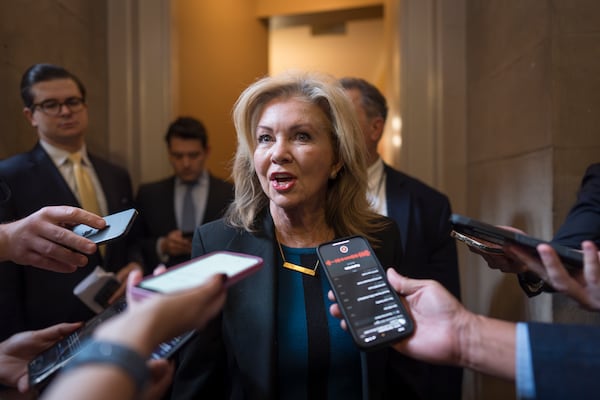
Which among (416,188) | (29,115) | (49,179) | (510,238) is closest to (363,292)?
(510,238)

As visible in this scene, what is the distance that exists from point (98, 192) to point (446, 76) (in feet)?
7.20

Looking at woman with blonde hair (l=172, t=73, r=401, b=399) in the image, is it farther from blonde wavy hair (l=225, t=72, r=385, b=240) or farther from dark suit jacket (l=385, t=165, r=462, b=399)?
dark suit jacket (l=385, t=165, r=462, b=399)

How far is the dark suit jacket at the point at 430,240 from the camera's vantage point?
224cm

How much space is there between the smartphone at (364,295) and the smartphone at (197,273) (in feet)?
0.98

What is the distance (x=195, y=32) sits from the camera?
3.53 m

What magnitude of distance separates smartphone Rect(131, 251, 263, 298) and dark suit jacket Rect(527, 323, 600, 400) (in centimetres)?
60

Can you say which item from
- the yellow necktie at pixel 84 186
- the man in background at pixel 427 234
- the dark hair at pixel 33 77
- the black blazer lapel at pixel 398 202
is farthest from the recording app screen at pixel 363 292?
the dark hair at pixel 33 77

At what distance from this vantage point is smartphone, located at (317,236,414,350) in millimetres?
1053

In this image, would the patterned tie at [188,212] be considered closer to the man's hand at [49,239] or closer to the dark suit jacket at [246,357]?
the dark suit jacket at [246,357]

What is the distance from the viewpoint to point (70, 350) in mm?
1048

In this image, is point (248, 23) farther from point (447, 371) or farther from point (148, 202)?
point (447, 371)

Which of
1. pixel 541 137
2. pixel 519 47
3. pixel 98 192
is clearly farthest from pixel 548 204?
pixel 98 192

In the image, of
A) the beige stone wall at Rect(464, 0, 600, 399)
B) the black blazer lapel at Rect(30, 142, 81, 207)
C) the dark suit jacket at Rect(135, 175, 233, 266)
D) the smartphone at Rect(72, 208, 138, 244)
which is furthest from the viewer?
the dark suit jacket at Rect(135, 175, 233, 266)

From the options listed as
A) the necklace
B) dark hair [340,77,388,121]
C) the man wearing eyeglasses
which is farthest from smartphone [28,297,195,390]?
dark hair [340,77,388,121]
